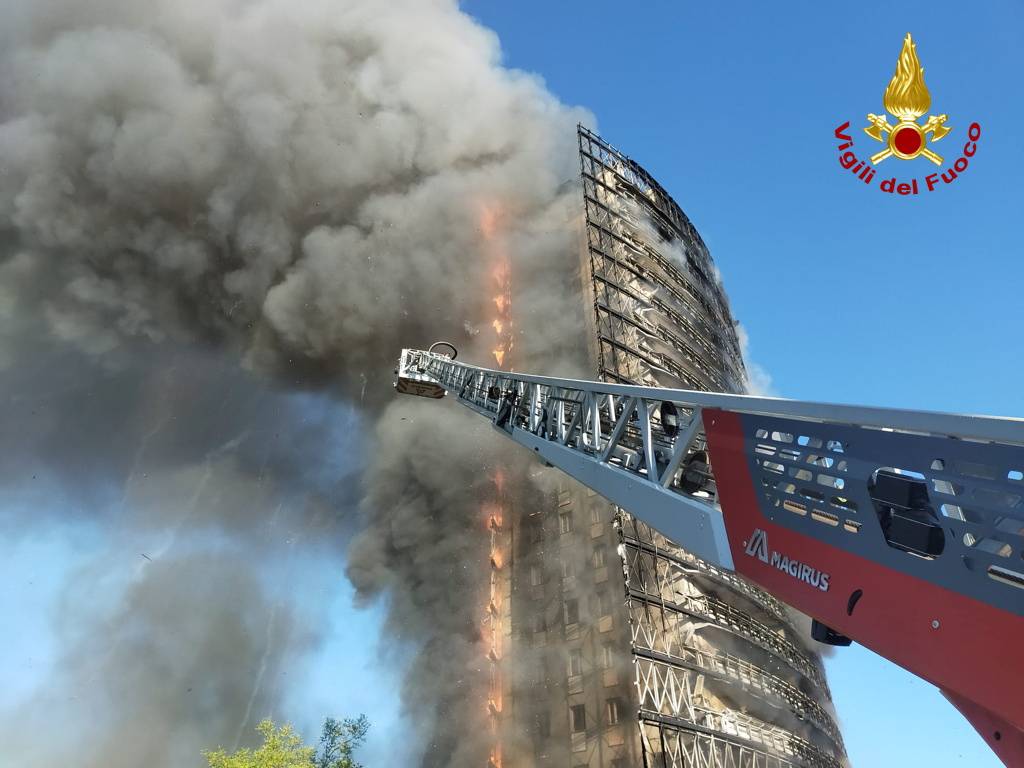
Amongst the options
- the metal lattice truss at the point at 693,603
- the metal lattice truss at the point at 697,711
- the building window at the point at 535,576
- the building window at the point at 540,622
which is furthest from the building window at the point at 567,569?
the metal lattice truss at the point at 697,711

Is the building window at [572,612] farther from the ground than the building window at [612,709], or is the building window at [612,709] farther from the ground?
the building window at [572,612]

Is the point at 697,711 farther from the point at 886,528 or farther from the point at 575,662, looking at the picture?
the point at 886,528

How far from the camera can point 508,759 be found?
19453 millimetres

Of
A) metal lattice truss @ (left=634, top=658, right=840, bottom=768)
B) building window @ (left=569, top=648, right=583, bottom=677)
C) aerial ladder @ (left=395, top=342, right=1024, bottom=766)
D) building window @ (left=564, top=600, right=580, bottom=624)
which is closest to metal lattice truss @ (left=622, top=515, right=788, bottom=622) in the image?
building window @ (left=564, top=600, right=580, bottom=624)

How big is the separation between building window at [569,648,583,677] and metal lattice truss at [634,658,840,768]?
8.18ft

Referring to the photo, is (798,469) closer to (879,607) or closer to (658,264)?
(879,607)

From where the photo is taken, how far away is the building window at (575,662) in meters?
19.3

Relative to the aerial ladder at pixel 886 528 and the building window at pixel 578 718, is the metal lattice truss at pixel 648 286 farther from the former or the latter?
the aerial ladder at pixel 886 528

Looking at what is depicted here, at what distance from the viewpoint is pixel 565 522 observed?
74.5 feet

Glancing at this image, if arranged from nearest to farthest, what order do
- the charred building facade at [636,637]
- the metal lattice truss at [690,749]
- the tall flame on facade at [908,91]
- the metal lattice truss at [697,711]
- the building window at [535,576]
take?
1. the tall flame on facade at [908,91]
2. the metal lattice truss at [690,749]
3. the metal lattice truss at [697,711]
4. the charred building facade at [636,637]
5. the building window at [535,576]

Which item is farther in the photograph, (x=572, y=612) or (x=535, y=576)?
(x=535, y=576)

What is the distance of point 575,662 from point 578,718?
1.62m

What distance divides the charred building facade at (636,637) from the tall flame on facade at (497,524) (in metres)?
0.48

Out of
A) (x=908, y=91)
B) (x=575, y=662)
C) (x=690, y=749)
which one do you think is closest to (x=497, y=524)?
(x=575, y=662)
